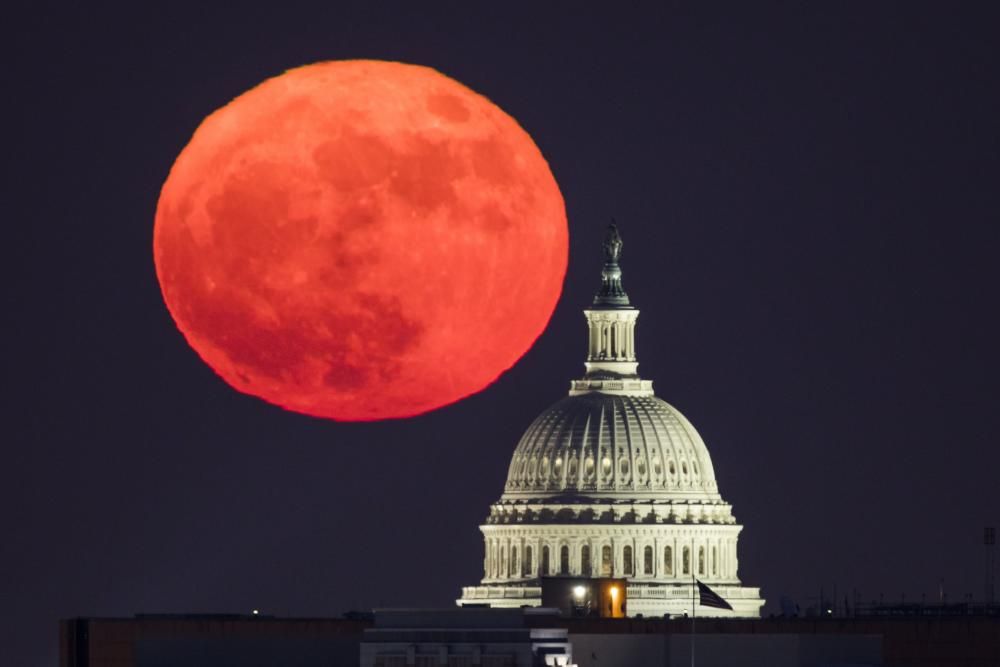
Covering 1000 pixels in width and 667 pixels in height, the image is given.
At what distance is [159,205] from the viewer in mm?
166625

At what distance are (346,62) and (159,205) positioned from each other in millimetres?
7487

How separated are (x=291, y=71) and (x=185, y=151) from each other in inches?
188

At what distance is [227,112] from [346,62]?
409cm

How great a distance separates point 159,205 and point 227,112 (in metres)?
3.66

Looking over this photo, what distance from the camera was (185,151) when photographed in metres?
166

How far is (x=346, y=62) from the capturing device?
168375mm

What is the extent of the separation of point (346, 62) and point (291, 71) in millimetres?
1746

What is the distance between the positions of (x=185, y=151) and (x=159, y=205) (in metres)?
1.95

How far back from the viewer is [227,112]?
168 m

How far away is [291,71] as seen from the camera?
16850 cm

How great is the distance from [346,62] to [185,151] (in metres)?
6.13

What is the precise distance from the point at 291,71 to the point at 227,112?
2.56 metres
